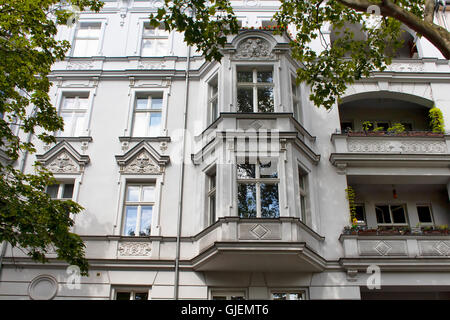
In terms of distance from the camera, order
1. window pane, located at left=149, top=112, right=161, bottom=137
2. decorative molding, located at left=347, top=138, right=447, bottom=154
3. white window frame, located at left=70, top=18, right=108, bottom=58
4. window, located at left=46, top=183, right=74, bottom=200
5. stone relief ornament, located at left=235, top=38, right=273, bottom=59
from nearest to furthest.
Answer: window, located at left=46, top=183, right=74, bottom=200, decorative molding, located at left=347, top=138, right=447, bottom=154, stone relief ornament, located at left=235, top=38, right=273, bottom=59, window pane, located at left=149, top=112, right=161, bottom=137, white window frame, located at left=70, top=18, right=108, bottom=58

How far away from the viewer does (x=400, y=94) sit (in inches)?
642

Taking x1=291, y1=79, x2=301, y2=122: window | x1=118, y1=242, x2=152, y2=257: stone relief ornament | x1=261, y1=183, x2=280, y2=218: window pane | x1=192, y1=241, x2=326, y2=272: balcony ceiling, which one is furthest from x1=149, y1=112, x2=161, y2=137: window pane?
x1=192, y1=241, x2=326, y2=272: balcony ceiling

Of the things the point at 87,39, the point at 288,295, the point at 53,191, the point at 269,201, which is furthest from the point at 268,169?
the point at 87,39

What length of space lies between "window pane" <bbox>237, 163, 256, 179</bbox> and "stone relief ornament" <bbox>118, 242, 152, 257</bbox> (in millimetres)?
3559

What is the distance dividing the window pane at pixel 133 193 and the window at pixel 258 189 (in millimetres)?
3626

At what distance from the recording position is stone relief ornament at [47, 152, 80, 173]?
582 inches

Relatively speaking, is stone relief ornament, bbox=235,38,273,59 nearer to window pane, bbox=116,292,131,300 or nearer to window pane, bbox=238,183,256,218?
window pane, bbox=238,183,256,218

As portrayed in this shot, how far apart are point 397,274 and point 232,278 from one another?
4.96m

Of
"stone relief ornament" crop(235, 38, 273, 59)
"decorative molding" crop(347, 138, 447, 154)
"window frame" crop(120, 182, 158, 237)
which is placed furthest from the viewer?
"stone relief ornament" crop(235, 38, 273, 59)

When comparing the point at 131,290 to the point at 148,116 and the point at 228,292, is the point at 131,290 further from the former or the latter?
the point at 148,116

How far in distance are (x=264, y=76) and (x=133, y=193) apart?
602cm

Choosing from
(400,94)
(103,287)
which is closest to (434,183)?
(400,94)

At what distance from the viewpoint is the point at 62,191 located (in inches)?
578
